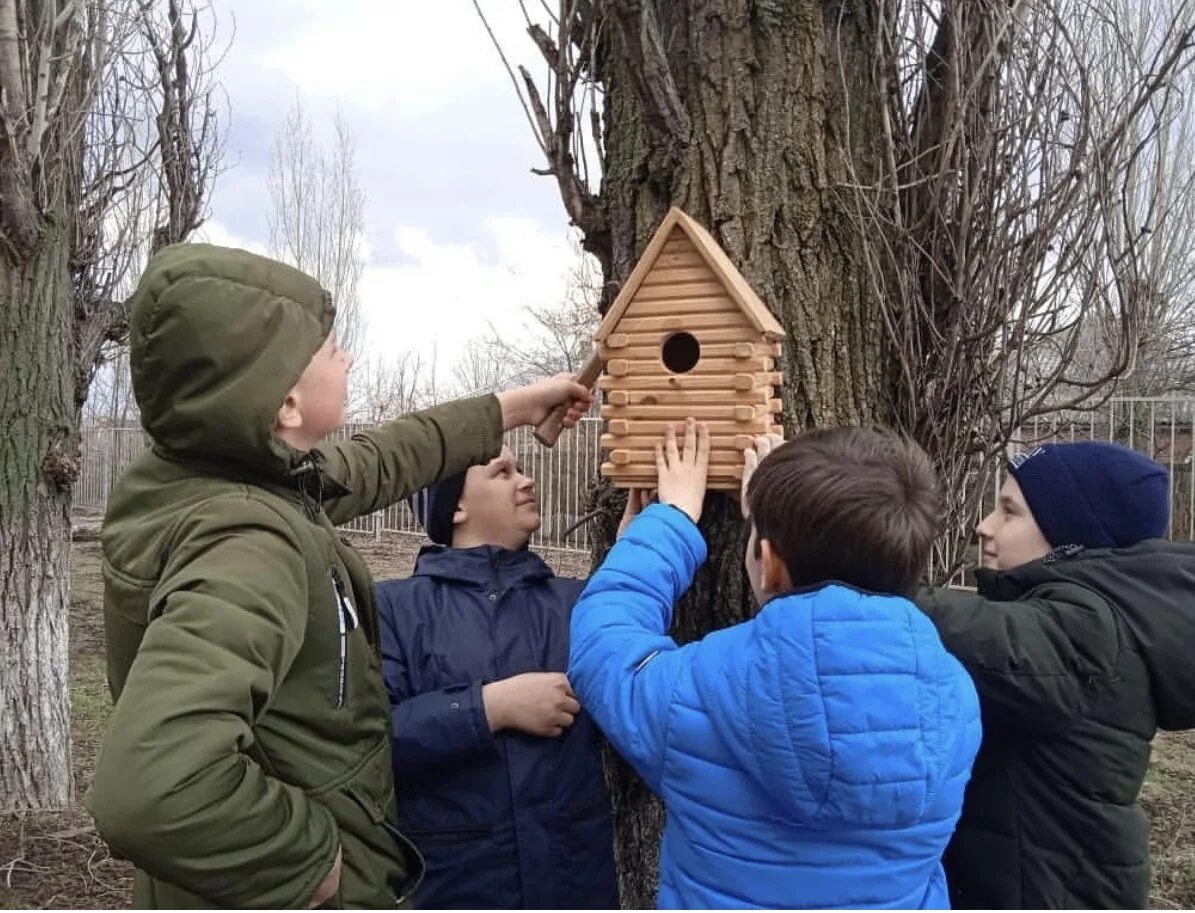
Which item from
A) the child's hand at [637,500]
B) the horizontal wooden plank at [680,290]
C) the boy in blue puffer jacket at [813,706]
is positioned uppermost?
the horizontal wooden plank at [680,290]

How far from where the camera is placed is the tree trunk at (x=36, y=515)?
448 centimetres

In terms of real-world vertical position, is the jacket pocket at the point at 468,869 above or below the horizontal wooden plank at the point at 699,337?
below

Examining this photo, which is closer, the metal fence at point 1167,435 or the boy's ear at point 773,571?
the boy's ear at point 773,571

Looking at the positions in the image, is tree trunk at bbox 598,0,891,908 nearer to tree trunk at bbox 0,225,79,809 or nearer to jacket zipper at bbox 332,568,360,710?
jacket zipper at bbox 332,568,360,710

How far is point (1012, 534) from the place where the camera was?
1.74 meters

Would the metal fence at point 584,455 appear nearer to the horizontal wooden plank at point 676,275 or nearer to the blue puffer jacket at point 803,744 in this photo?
the horizontal wooden plank at point 676,275

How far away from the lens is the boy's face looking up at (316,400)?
1.53 metres

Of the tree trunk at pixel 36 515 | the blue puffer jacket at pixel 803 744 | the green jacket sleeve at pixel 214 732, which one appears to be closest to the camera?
the green jacket sleeve at pixel 214 732

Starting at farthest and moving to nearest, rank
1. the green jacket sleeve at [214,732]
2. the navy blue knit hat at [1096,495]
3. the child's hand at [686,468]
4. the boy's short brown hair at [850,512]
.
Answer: the child's hand at [686,468], the navy blue knit hat at [1096,495], the boy's short brown hair at [850,512], the green jacket sleeve at [214,732]

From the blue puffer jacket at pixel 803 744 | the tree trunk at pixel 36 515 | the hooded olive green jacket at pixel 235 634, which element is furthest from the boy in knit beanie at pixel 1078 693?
the tree trunk at pixel 36 515

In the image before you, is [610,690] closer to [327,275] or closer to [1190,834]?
[1190,834]

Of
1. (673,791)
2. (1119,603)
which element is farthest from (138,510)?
(1119,603)

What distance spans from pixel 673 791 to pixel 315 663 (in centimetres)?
54

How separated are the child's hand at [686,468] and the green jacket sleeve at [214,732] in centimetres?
67
